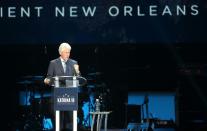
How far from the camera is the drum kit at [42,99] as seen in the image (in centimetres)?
1256

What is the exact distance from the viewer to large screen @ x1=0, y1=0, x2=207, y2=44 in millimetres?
11570

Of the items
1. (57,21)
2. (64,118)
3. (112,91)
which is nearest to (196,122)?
(112,91)

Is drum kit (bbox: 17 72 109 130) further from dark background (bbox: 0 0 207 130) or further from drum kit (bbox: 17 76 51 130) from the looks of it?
dark background (bbox: 0 0 207 130)

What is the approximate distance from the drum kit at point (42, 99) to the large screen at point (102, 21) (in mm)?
1307

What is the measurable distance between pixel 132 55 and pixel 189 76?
1.34 metres

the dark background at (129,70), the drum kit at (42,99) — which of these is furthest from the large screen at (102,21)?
the drum kit at (42,99)

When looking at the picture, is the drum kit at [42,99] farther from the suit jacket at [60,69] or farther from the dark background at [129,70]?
the suit jacket at [60,69]

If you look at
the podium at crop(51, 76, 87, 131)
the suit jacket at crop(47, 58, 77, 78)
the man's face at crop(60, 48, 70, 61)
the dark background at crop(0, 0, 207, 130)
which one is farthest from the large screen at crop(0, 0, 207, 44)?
the podium at crop(51, 76, 87, 131)

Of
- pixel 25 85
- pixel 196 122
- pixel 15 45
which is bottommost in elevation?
pixel 196 122

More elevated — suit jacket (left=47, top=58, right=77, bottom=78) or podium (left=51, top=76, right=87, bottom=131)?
suit jacket (left=47, top=58, right=77, bottom=78)

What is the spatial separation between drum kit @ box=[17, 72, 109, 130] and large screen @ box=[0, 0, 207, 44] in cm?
131

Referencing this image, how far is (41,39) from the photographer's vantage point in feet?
38.8

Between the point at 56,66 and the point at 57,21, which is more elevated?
the point at 57,21

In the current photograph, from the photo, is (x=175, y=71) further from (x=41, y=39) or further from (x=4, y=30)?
(x=4, y=30)
